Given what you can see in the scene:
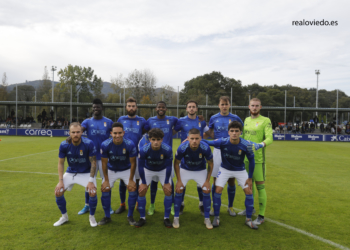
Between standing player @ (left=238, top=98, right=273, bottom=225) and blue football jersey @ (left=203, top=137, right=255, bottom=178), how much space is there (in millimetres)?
353

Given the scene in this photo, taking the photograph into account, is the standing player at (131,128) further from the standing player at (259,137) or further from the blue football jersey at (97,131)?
A: the standing player at (259,137)

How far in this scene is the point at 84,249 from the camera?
3.61 meters

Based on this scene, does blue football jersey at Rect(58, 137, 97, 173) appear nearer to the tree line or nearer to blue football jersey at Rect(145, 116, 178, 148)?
blue football jersey at Rect(145, 116, 178, 148)

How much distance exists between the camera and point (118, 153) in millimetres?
4598

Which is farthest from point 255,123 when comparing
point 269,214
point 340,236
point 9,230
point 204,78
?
point 204,78

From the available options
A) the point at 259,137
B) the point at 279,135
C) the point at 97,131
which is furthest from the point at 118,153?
the point at 279,135

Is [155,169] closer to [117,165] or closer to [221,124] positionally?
[117,165]

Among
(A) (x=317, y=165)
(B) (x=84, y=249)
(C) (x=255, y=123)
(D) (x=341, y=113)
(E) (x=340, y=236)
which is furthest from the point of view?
(D) (x=341, y=113)

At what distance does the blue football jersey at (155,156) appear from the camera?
4.48 metres

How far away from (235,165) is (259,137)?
837 millimetres

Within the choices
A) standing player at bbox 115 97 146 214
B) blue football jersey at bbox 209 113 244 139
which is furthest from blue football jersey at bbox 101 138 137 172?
blue football jersey at bbox 209 113 244 139

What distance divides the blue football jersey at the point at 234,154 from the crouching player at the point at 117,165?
1697 millimetres

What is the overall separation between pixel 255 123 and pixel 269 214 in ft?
6.65

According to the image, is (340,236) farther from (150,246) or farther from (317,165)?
(317,165)
